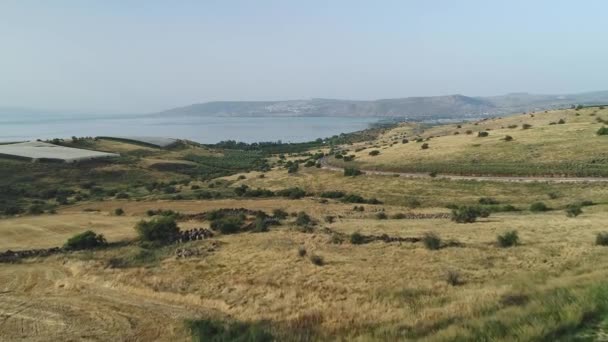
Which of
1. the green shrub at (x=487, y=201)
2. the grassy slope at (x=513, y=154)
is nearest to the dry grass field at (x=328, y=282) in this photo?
the green shrub at (x=487, y=201)

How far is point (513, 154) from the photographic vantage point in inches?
2265

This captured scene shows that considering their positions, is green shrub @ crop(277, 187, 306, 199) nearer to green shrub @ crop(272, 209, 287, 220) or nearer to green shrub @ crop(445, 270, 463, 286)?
green shrub @ crop(272, 209, 287, 220)

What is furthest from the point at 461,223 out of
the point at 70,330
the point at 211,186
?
the point at 211,186

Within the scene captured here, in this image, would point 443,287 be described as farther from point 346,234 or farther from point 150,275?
point 150,275

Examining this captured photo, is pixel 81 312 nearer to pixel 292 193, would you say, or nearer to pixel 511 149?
pixel 292 193

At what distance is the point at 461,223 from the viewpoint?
26438 mm

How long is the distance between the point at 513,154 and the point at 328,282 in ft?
158

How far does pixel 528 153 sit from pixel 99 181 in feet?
203

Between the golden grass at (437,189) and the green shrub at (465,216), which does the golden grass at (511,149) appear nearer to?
the golden grass at (437,189)

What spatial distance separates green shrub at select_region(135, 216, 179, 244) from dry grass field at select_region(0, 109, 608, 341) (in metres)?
0.87

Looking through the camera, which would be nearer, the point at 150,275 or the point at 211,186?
the point at 150,275

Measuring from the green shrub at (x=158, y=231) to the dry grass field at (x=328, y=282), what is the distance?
0.87 metres

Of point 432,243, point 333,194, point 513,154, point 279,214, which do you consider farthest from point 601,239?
point 513,154

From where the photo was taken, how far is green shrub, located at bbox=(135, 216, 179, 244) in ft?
84.1
